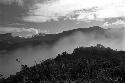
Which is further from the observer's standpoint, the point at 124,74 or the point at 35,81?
the point at 35,81

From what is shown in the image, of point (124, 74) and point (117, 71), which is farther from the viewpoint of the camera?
point (117, 71)

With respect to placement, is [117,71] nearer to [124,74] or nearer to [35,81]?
[124,74]

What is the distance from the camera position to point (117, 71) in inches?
6781

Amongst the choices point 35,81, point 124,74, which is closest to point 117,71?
point 124,74

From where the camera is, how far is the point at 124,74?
155 metres

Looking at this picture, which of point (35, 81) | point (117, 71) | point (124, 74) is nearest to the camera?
point (124, 74)

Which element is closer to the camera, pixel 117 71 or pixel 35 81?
pixel 117 71

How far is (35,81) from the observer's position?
191500mm

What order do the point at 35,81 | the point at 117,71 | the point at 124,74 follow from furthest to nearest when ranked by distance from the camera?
1. the point at 35,81
2. the point at 117,71
3. the point at 124,74

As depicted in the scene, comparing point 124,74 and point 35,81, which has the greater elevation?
point 124,74

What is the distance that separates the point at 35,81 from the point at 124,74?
72.5m

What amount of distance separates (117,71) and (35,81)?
6506cm
